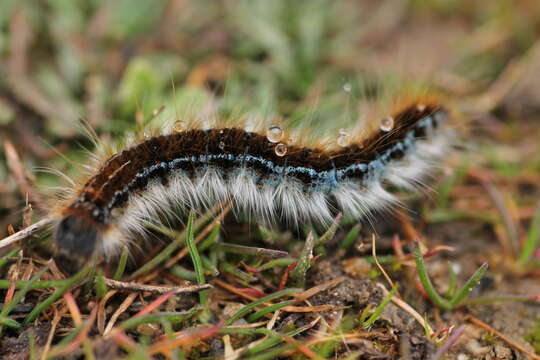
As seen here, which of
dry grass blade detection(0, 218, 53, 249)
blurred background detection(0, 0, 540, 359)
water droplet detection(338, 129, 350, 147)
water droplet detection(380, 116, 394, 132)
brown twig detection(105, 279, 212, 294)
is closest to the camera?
brown twig detection(105, 279, 212, 294)

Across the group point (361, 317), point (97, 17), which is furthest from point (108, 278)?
point (97, 17)

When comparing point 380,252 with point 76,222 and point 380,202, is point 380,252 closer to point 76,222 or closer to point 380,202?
point 380,202

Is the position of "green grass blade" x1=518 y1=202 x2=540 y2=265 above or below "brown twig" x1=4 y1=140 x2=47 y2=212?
below

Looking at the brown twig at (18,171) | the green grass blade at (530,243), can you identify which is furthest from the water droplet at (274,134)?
the green grass blade at (530,243)

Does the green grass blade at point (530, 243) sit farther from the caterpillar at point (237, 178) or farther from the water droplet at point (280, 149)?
the water droplet at point (280, 149)

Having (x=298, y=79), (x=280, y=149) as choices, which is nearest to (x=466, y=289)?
(x=280, y=149)

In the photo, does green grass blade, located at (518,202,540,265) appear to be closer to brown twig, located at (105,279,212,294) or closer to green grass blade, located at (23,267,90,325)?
brown twig, located at (105,279,212,294)

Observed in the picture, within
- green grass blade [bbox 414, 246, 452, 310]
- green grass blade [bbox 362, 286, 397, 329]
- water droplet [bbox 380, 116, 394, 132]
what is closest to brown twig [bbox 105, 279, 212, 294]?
green grass blade [bbox 362, 286, 397, 329]

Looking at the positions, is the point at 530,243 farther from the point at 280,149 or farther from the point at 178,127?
the point at 178,127
